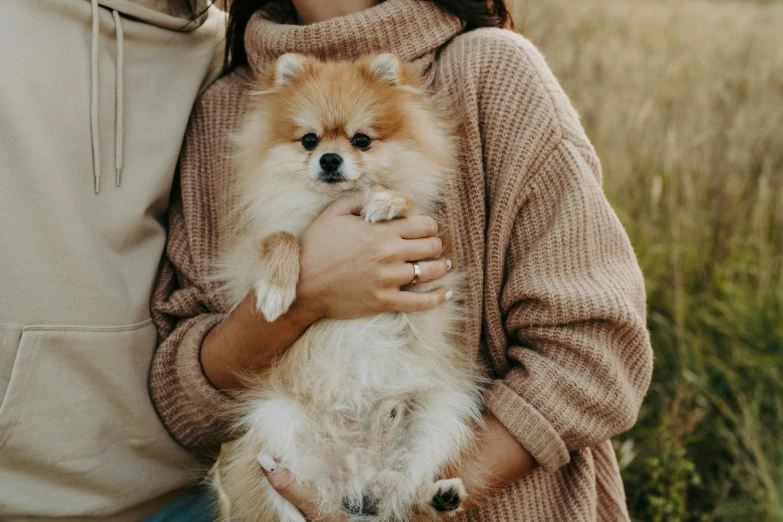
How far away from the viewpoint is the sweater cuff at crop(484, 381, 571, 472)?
58.5 inches

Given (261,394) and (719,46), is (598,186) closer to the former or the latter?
(261,394)

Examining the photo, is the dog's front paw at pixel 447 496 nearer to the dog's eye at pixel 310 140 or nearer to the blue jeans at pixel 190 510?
the blue jeans at pixel 190 510

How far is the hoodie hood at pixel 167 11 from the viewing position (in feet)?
5.47

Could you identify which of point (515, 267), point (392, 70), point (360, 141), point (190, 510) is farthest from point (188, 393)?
point (392, 70)

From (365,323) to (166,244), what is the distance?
0.67m

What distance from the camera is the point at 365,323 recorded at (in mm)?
1597

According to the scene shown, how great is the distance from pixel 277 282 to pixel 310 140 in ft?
1.54

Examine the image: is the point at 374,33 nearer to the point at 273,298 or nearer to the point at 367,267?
the point at 367,267

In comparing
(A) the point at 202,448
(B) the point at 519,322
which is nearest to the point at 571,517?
(B) the point at 519,322

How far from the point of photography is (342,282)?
5.11 ft

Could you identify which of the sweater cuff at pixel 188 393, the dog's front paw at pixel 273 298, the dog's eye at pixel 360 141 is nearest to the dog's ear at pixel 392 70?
the dog's eye at pixel 360 141

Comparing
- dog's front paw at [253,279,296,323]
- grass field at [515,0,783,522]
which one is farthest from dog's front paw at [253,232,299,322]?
grass field at [515,0,783,522]

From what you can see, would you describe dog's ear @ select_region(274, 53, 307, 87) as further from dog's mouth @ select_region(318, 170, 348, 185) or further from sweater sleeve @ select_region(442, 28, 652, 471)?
sweater sleeve @ select_region(442, 28, 652, 471)

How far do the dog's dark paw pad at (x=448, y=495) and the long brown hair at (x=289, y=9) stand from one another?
48.3 inches
